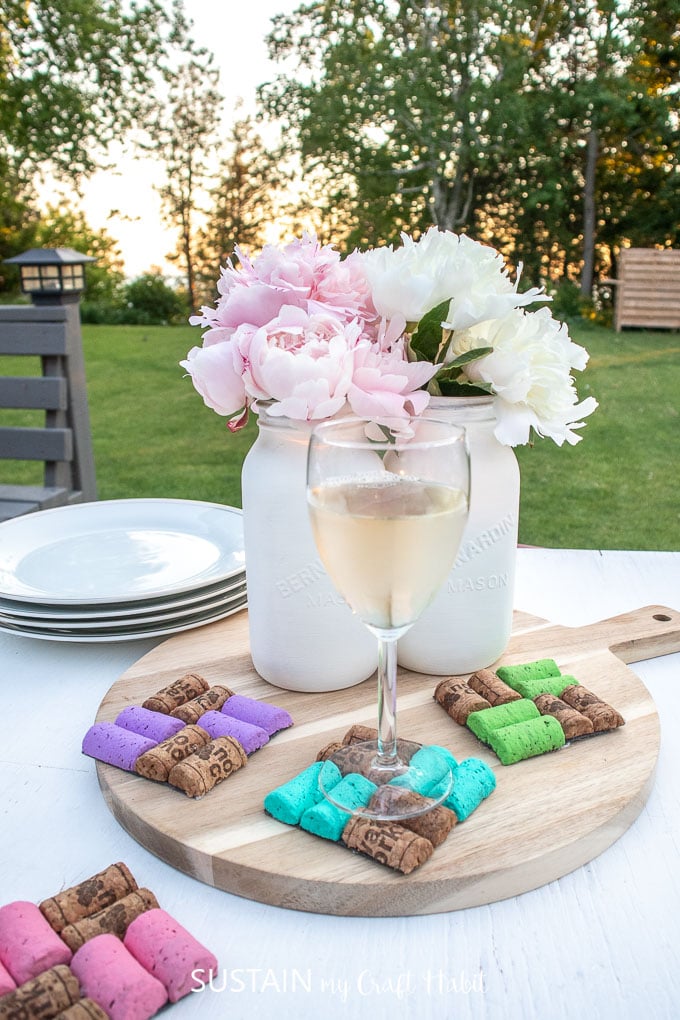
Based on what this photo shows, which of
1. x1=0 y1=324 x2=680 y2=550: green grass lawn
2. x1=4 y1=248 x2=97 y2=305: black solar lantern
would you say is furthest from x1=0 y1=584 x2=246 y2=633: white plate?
x1=0 y1=324 x2=680 y2=550: green grass lawn

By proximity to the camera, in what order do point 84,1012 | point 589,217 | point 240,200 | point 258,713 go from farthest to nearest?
point 240,200 < point 589,217 < point 258,713 < point 84,1012

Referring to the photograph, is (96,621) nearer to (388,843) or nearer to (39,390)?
(388,843)

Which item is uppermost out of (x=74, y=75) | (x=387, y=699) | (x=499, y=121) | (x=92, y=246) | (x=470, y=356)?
(x=74, y=75)

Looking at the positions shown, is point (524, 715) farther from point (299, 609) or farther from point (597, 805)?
point (299, 609)

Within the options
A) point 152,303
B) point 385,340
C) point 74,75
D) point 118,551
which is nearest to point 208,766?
point 385,340

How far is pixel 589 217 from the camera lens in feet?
33.6

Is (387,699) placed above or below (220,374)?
below

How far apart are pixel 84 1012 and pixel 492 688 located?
0.46 meters

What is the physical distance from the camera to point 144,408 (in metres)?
7.00

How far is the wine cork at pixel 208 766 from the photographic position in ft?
2.37

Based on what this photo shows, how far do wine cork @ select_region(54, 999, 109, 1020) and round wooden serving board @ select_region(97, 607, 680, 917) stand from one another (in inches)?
5.7

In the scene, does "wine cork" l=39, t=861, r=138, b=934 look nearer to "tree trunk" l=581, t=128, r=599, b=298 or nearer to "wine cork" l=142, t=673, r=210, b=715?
"wine cork" l=142, t=673, r=210, b=715

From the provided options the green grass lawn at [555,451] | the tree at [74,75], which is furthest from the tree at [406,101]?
the green grass lawn at [555,451]

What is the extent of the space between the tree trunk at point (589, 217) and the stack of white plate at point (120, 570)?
9641mm
